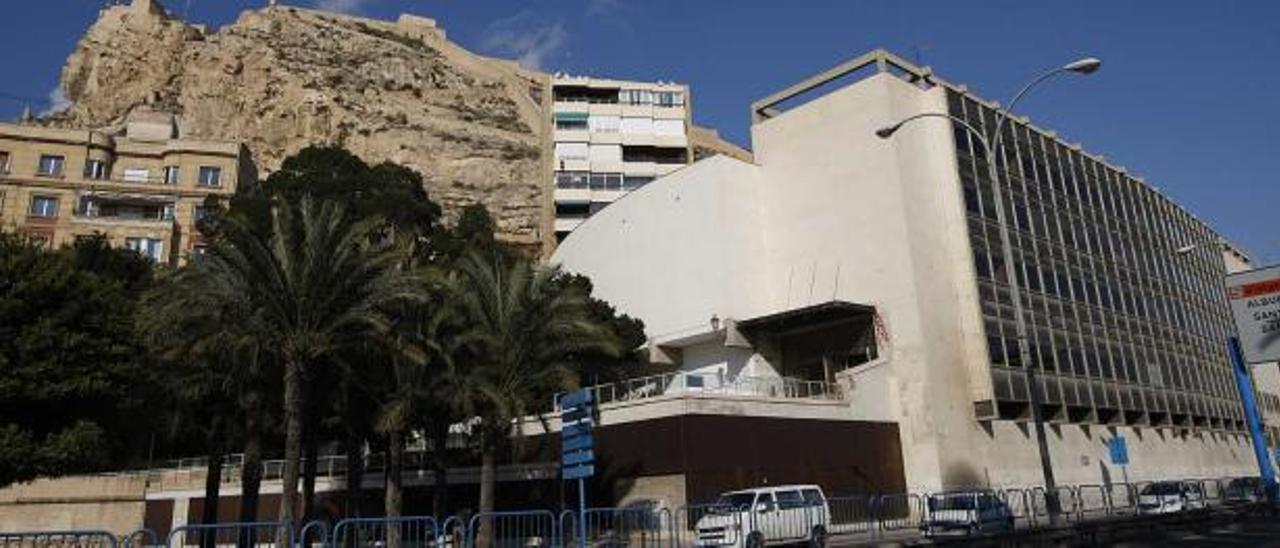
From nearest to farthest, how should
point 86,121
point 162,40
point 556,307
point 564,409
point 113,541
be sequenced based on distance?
point 113,541 < point 564,409 < point 556,307 < point 86,121 < point 162,40

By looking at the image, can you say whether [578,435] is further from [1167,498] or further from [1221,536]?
[1167,498]

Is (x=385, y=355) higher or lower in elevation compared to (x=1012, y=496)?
higher

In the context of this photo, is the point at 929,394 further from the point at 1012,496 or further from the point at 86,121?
the point at 86,121

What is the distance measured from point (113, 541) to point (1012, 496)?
2148 centimetres

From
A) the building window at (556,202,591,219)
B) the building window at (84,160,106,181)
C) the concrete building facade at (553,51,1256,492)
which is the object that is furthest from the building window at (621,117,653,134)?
the building window at (84,160,106,181)

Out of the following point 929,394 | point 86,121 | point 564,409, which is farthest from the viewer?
point 86,121

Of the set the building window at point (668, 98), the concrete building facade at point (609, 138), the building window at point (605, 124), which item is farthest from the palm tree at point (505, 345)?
the building window at point (668, 98)

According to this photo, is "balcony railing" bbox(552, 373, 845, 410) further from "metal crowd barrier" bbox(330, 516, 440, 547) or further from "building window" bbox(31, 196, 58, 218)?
"building window" bbox(31, 196, 58, 218)

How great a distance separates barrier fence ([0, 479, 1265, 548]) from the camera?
14.7m

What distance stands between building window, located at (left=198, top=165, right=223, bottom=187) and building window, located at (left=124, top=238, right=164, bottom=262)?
6.38 metres

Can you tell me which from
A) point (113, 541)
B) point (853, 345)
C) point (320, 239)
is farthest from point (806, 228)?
point (113, 541)

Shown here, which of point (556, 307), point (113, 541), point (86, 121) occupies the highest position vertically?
point (86, 121)

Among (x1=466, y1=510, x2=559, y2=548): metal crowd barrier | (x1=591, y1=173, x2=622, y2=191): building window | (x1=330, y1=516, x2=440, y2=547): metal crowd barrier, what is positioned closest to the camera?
(x1=330, y1=516, x2=440, y2=547): metal crowd barrier

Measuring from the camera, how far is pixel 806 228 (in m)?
44.1
